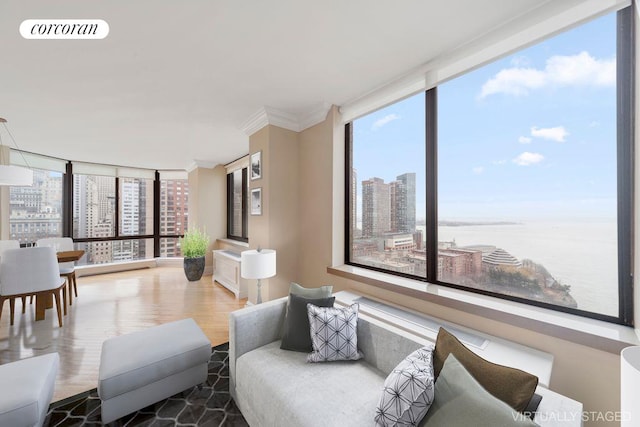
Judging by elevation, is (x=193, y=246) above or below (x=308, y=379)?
above

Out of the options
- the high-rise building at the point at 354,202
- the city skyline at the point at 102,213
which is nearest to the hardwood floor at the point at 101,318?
the city skyline at the point at 102,213

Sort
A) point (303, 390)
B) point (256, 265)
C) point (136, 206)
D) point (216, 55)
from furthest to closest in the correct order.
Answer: point (136, 206), point (256, 265), point (216, 55), point (303, 390)

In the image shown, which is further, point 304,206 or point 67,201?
point 67,201

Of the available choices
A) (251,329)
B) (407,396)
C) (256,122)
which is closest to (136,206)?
(256,122)

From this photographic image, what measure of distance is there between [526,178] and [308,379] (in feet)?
6.31

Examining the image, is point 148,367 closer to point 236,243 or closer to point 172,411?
point 172,411

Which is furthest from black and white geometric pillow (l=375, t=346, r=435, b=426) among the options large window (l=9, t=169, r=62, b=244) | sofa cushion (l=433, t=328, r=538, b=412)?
large window (l=9, t=169, r=62, b=244)

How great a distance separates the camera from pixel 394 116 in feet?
7.96

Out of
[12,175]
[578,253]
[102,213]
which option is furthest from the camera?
[102,213]

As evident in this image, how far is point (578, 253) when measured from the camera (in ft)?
4.75

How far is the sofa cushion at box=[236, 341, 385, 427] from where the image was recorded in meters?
1.19

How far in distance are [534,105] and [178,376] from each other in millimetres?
3126

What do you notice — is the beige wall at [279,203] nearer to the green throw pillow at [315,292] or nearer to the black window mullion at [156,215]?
the green throw pillow at [315,292]

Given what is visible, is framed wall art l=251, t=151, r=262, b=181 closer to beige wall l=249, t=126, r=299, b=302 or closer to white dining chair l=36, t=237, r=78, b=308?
beige wall l=249, t=126, r=299, b=302
